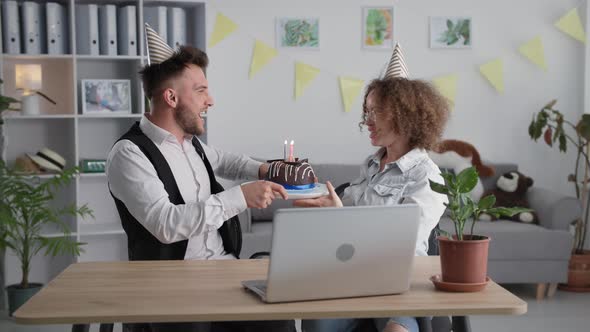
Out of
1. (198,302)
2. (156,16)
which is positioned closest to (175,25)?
(156,16)

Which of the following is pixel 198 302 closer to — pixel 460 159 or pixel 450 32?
pixel 460 159

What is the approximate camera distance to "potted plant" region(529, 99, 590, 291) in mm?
4902

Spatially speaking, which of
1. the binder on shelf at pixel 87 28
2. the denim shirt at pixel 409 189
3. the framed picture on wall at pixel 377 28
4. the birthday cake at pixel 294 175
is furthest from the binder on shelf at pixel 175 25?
the birthday cake at pixel 294 175

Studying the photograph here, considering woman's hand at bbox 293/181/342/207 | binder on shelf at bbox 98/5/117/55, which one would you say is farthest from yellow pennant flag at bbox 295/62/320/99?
woman's hand at bbox 293/181/342/207

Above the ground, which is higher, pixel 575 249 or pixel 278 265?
pixel 278 265

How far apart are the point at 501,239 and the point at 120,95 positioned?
91.3 inches

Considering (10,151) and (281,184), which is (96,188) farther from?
(281,184)

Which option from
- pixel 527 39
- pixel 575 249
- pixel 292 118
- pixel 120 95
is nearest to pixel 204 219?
pixel 120 95

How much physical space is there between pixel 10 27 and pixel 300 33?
1741mm

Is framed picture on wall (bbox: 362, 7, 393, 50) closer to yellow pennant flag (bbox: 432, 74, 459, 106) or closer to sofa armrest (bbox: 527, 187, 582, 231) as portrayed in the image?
yellow pennant flag (bbox: 432, 74, 459, 106)

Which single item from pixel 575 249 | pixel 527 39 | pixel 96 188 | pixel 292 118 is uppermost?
pixel 527 39

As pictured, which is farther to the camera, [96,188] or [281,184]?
[96,188]

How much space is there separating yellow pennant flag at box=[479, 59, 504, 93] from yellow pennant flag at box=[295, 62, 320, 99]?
1106mm

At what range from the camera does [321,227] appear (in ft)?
5.68
